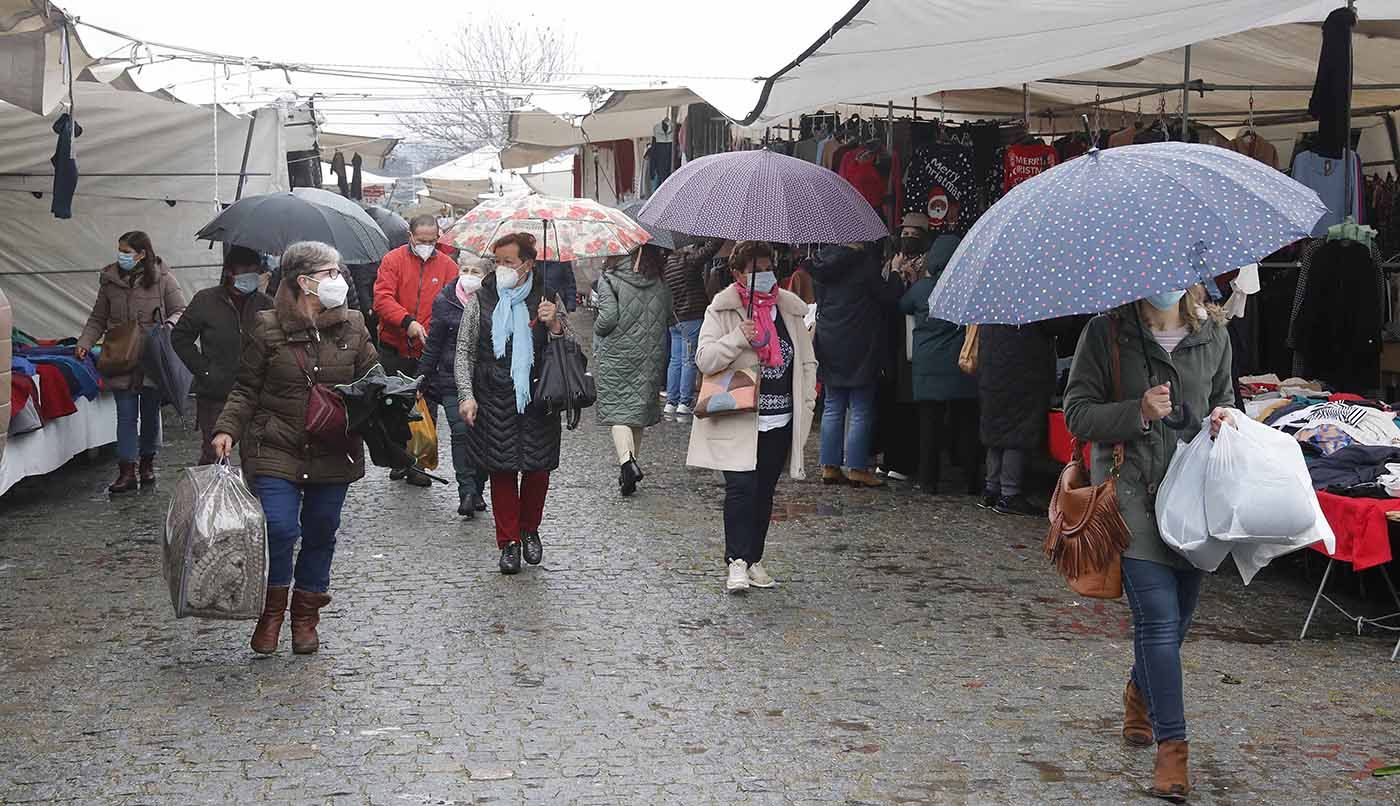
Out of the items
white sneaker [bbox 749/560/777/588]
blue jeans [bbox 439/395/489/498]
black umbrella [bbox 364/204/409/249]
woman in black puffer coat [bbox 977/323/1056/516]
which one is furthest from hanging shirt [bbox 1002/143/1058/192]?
black umbrella [bbox 364/204/409/249]

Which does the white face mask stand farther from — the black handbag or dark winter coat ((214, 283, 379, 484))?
the black handbag

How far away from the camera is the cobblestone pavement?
5066 mm

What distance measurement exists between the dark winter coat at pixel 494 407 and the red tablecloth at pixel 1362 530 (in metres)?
3.69

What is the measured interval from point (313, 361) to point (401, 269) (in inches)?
178

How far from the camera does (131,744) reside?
5387mm

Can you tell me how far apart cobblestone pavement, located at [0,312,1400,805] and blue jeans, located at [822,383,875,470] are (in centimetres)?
178

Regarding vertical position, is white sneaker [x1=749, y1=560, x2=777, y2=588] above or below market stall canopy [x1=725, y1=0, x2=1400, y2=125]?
below

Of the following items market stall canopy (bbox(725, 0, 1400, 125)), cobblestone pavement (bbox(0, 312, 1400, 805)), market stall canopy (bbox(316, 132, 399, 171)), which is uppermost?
market stall canopy (bbox(316, 132, 399, 171))

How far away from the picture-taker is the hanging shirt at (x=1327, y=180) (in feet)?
35.2

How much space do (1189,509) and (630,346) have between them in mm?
6796

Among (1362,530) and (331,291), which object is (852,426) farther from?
(331,291)

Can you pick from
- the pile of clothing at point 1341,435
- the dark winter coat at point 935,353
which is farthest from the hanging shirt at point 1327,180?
the dark winter coat at point 935,353

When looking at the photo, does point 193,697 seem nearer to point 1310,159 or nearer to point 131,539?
point 131,539

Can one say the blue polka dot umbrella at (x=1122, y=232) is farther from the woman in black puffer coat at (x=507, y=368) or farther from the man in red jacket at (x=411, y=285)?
the man in red jacket at (x=411, y=285)
